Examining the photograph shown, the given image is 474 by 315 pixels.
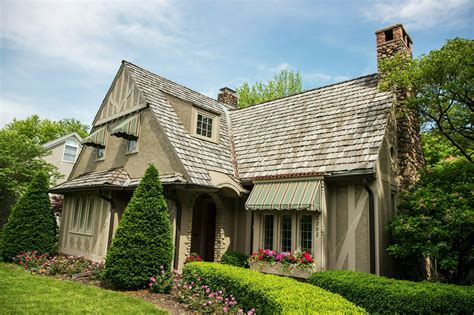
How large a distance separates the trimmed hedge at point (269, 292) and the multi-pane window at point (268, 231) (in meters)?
2.53

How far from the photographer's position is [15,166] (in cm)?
2156

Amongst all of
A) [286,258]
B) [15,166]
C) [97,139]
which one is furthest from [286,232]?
[15,166]

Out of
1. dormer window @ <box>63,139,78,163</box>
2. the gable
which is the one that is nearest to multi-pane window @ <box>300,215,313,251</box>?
the gable

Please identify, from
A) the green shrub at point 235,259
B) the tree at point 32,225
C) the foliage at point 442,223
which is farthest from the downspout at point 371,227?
the tree at point 32,225

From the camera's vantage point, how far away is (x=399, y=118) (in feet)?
39.9

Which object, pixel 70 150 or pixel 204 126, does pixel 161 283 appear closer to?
pixel 204 126

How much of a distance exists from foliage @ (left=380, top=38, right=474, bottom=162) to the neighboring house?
27.1 meters

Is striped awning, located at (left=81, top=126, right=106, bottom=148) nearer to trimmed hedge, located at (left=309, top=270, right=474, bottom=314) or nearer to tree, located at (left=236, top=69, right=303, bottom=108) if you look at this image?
trimmed hedge, located at (left=309, top=270, right=474, bottom=314)

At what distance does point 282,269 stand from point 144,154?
702cm

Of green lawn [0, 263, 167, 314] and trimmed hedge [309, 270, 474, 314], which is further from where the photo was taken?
green lawn [0, 263, 167, 314]

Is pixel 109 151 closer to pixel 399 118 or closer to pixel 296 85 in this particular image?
pixel 399 118

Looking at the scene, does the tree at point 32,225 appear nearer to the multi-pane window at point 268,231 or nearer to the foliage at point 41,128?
the multi-pane window at point 268,231

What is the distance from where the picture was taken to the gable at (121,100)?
14.4 metres

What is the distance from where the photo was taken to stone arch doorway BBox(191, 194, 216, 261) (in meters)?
14.5
